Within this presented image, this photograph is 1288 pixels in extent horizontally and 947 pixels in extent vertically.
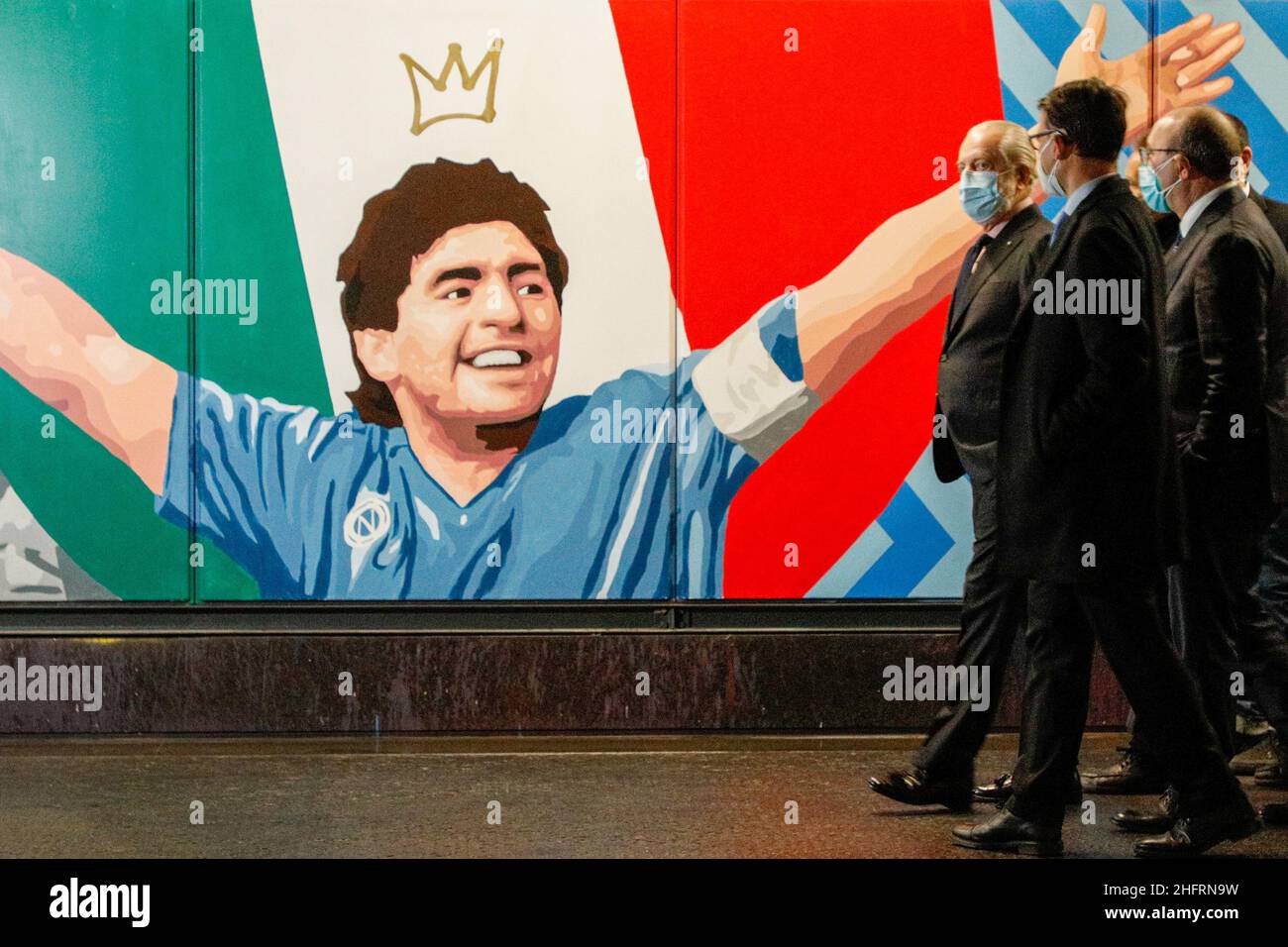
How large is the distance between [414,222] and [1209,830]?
405 centimetres

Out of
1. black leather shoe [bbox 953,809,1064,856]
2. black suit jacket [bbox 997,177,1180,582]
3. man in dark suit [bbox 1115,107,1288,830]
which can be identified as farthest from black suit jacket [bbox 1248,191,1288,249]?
black leather shoe [bbox 953,809,1064,856]

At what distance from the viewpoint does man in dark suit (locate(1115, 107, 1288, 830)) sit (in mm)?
5203

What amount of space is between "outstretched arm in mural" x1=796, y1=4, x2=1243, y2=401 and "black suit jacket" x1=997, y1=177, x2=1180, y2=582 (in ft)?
7.03

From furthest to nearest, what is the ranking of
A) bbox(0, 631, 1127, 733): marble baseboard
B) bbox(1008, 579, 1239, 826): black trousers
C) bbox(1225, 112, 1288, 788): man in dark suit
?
bbox(0, 631, 1127, 733): marble baseboard < bbox(1225, 112, 1288, 788): man in dark suit < bbox(1008, 579, 1239, 826): black trousers

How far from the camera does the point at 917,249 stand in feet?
22.7

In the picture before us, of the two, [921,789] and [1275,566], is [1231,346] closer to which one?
[1275,566]

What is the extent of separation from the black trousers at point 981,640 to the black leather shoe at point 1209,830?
2.48 feet

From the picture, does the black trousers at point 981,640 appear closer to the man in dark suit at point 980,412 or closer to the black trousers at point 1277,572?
the man in dark suit at point 980,412

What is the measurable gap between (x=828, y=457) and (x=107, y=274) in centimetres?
320

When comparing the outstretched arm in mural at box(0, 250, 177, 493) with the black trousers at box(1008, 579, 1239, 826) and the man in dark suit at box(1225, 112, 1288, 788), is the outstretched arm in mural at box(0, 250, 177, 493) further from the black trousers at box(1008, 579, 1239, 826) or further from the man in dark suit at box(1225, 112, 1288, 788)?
the man in dark suit at box(1225, 112, 1288, 788)

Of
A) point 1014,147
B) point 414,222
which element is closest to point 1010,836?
point 1014,147

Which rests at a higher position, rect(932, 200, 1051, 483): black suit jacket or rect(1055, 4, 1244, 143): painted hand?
rect(1055, 4, 1244, 143): painted hand
